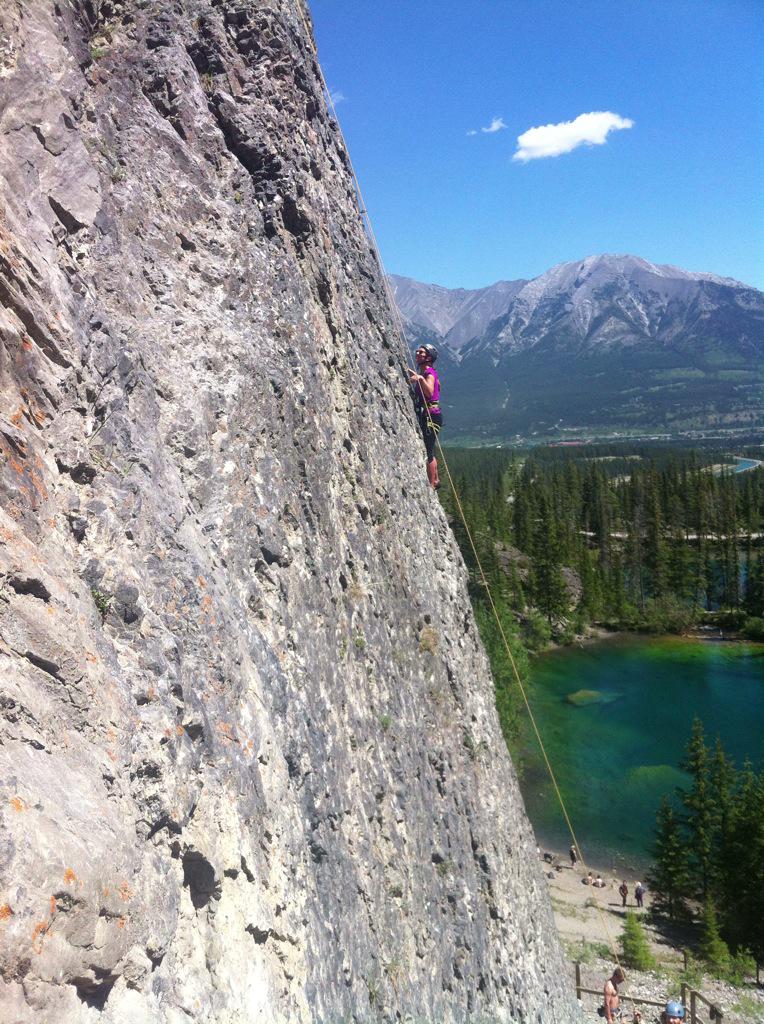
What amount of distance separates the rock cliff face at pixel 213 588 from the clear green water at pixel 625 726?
85.8 feet

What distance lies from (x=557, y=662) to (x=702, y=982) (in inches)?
1499

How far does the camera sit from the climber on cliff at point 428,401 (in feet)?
43.3

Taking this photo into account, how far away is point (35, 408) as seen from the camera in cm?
536

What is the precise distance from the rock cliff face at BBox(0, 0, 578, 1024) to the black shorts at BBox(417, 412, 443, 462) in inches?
73.3

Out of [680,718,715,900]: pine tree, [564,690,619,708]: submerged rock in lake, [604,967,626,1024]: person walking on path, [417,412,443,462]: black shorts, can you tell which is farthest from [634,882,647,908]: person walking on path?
[417,412,443,462]: black shorts

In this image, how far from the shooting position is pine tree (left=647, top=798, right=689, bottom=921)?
2831 cm

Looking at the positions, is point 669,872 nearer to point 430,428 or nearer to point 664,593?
point 430,428

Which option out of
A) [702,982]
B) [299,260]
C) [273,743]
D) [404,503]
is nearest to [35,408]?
[273,743]

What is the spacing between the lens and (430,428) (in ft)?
43.7

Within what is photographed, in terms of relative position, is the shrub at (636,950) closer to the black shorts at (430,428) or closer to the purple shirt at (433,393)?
the black shorts at (430,428)

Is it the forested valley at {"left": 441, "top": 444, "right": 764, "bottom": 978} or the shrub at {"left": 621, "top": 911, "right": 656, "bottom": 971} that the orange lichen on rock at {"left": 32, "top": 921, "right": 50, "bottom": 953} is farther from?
the shrub at {"left": 621, "top": 911, "right": 656, "bottom": 971}

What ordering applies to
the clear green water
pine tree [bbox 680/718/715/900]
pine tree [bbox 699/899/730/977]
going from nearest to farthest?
pine tree [bbox 699/899/730/977] → pine tree [bbox 680/718/715/900] → the clear green water

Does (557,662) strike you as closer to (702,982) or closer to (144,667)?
(702,982)

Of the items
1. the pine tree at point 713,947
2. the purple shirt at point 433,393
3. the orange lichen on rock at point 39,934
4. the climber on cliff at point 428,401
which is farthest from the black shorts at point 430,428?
the pine tree at point 713,947
